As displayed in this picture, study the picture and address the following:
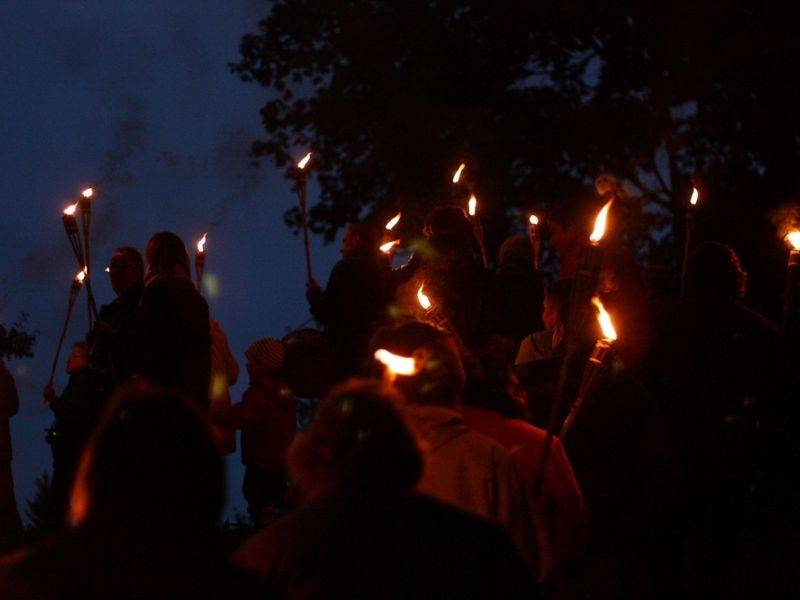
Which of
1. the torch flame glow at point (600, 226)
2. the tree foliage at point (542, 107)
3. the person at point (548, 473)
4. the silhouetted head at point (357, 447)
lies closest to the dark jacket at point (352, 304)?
the torch flame glow at point (600, 226)

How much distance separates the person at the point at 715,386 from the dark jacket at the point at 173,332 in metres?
2.28

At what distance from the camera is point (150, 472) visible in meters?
3.20

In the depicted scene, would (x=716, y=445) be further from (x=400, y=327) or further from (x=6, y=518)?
(x=6, y=518)

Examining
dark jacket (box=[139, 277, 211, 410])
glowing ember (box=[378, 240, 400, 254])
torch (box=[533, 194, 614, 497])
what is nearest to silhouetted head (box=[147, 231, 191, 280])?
dark jacket (box=[139, 277, 211, 410])

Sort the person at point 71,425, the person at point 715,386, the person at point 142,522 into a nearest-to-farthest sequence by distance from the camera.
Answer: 1. the person at point 142,522
2. the person at point 715,386
3. the person at point 71,425

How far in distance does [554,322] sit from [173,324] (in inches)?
74.1

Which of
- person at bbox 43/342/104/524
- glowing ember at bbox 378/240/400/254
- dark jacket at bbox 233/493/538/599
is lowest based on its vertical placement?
dark jacket at bbox 233/493/538/599

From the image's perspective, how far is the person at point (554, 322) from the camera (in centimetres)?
731

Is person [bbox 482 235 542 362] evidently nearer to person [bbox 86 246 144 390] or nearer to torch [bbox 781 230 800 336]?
torch [bbox 781 230 800 336]

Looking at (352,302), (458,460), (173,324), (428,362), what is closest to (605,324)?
(428,362)

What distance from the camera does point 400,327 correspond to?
16.4 ft

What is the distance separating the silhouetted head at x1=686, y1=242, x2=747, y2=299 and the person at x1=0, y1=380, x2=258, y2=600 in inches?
175

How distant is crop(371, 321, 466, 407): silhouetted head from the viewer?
483cm

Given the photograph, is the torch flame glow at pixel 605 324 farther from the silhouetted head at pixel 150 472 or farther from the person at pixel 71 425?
the person at pixel 71 425
